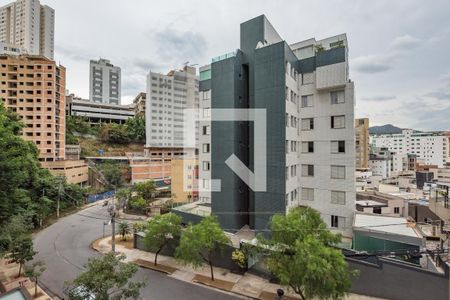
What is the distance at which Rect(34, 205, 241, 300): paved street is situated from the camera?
14.0 m

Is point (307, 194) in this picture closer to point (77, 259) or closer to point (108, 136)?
point (77, 259)

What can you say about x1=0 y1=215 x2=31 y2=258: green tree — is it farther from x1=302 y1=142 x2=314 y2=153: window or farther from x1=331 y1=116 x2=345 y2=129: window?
x1=331 y1=116 x2=345 y2=129: window

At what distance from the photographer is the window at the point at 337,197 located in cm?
1995

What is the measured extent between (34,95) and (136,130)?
88.8 feet

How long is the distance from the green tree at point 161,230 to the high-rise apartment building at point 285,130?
5078mm

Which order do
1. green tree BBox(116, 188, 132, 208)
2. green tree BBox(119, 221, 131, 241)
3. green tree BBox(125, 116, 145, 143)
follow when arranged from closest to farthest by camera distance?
1. green tree BBox(119, 221, 131, 241)
2. green tree BBox(116, 188, 132, 208)
3. green tree BBox(125, 116, 145, 143)

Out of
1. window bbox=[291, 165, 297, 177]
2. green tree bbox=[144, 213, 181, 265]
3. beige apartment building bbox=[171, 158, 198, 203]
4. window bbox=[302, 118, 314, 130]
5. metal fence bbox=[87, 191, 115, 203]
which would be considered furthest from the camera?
metal fence bbox=[87, 191, 115, 203]

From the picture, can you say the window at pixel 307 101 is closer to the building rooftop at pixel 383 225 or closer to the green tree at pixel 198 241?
the building rooftop at pixel 383 225

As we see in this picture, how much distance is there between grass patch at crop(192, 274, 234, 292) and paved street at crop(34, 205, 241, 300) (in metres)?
0.39

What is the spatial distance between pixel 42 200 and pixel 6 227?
14.3m

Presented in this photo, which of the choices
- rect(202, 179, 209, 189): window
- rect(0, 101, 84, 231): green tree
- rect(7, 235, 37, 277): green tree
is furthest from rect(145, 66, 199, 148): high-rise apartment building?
rect(7, 235, 37, 277): green tree

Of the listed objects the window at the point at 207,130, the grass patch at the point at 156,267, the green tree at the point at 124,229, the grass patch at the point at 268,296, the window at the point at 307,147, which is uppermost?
the window at the point at 207,130

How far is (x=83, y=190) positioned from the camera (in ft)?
127

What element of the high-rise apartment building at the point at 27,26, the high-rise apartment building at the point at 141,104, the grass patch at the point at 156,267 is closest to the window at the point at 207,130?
the grass patch at the point at 156,267
